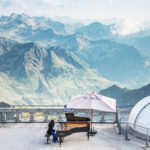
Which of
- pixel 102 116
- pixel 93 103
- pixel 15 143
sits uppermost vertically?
pixel 93 103

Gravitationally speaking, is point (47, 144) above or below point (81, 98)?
below

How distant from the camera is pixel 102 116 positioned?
1984cm

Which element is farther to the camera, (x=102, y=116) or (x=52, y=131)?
(x=102, y=116)

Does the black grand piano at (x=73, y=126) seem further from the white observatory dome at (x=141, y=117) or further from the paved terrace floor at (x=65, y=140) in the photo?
the white observatory dome at (x=141, y=117)

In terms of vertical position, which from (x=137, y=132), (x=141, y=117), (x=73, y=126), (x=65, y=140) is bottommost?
(x=65, y=140)

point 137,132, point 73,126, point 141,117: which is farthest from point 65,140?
point 141,117

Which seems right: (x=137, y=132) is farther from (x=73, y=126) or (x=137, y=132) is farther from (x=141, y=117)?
(x=73, y=126)

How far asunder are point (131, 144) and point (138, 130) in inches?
71.9

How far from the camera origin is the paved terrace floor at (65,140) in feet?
49.8

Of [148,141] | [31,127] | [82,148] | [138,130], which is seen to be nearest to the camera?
[82,148]

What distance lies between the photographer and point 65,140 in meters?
16.2

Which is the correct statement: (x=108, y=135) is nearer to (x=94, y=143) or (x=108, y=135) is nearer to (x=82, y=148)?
(x=94, y=143)

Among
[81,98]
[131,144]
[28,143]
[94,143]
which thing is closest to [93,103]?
[81,98]

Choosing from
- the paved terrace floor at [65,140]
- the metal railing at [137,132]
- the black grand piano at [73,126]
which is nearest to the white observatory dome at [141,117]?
the metal railing at [137,132]
